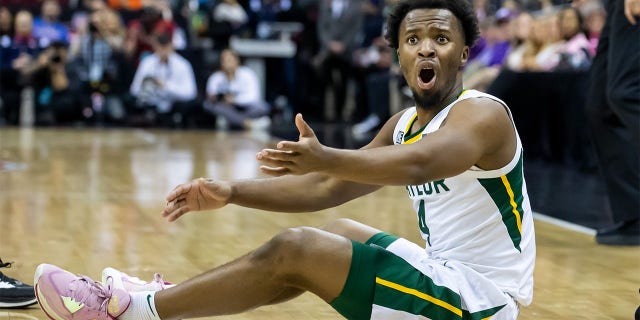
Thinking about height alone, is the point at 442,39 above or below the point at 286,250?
above

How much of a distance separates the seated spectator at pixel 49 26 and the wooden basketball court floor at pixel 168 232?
6044mm

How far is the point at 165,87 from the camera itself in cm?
1560

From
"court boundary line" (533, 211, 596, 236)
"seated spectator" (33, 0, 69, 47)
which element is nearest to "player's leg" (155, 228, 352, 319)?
"court boundary line" (533, 211, 596, 236)

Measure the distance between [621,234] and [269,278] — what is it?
3.52m

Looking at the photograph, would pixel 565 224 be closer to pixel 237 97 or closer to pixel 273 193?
pixel 273 193

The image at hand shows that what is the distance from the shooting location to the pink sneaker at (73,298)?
312cm

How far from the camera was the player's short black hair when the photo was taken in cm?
330

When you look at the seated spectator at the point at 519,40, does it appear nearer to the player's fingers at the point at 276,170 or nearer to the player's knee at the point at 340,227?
the player's knee at the point at 340,227

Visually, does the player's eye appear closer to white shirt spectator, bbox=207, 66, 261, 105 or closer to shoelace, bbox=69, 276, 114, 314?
shoelace, bbox=69, 276, 114, 314

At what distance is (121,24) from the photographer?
1644 centimetres

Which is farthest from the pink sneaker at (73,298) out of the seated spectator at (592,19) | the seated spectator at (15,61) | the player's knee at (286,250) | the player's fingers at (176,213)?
the seated spectator at (15,61)

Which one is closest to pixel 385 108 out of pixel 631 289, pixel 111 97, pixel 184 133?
pixel 184 133

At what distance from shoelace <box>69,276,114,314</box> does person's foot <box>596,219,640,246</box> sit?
3.62 meters

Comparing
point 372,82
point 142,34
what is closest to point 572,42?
point 372,82
